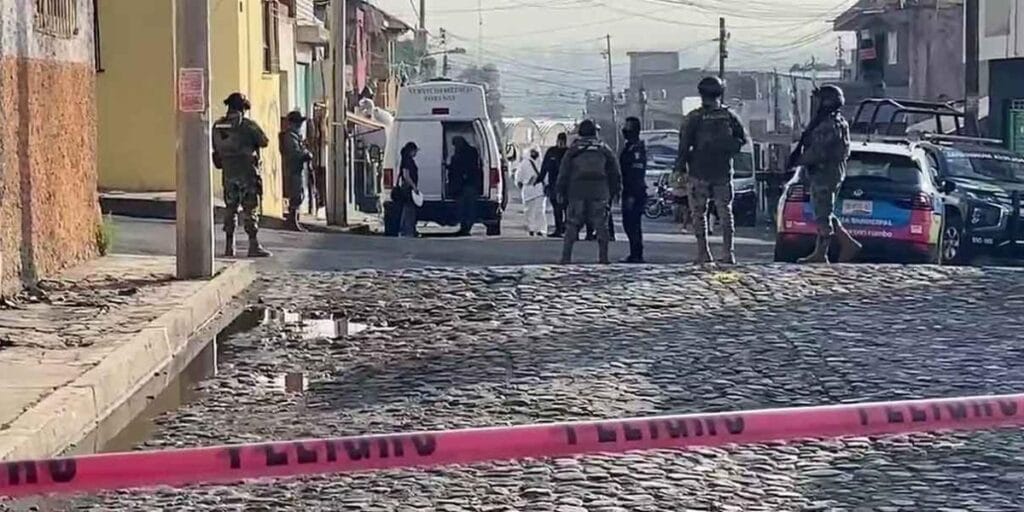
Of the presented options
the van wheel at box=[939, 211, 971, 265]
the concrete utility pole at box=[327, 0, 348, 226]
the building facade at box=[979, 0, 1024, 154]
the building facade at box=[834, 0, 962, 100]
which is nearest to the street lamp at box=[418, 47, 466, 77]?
the building facade at box=[834, 0, 962, 100]

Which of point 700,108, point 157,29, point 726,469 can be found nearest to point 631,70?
point 157,29

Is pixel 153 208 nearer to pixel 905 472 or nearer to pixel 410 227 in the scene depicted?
pixel 410 227

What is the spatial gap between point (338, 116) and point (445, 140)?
1951mm

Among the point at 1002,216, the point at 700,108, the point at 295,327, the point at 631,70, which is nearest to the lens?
the point at 295,327

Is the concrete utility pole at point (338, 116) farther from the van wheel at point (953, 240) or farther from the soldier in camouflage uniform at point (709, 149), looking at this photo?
the soldier in camouflage uniform at point (709, 149)

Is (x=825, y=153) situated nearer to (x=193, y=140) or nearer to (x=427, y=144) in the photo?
(x=193, y=140)

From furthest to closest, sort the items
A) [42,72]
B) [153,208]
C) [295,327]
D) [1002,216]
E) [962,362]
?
[153,208] → [1002,216] → [42,72] → [295,327] → [962,362]

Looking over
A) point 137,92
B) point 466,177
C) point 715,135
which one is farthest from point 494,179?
point 715,135

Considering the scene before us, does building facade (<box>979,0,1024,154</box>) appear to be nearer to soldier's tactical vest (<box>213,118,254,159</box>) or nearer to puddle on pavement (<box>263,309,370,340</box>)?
soldier's tactical vest (<box>213,118,254,159</box>)

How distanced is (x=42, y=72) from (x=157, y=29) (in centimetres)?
1324

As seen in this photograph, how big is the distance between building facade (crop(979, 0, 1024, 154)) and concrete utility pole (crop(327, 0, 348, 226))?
14479 millimetres

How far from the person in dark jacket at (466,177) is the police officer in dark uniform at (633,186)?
25.2ft

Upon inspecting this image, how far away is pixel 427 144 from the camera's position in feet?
85.8

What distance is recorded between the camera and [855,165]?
58.0 ft
